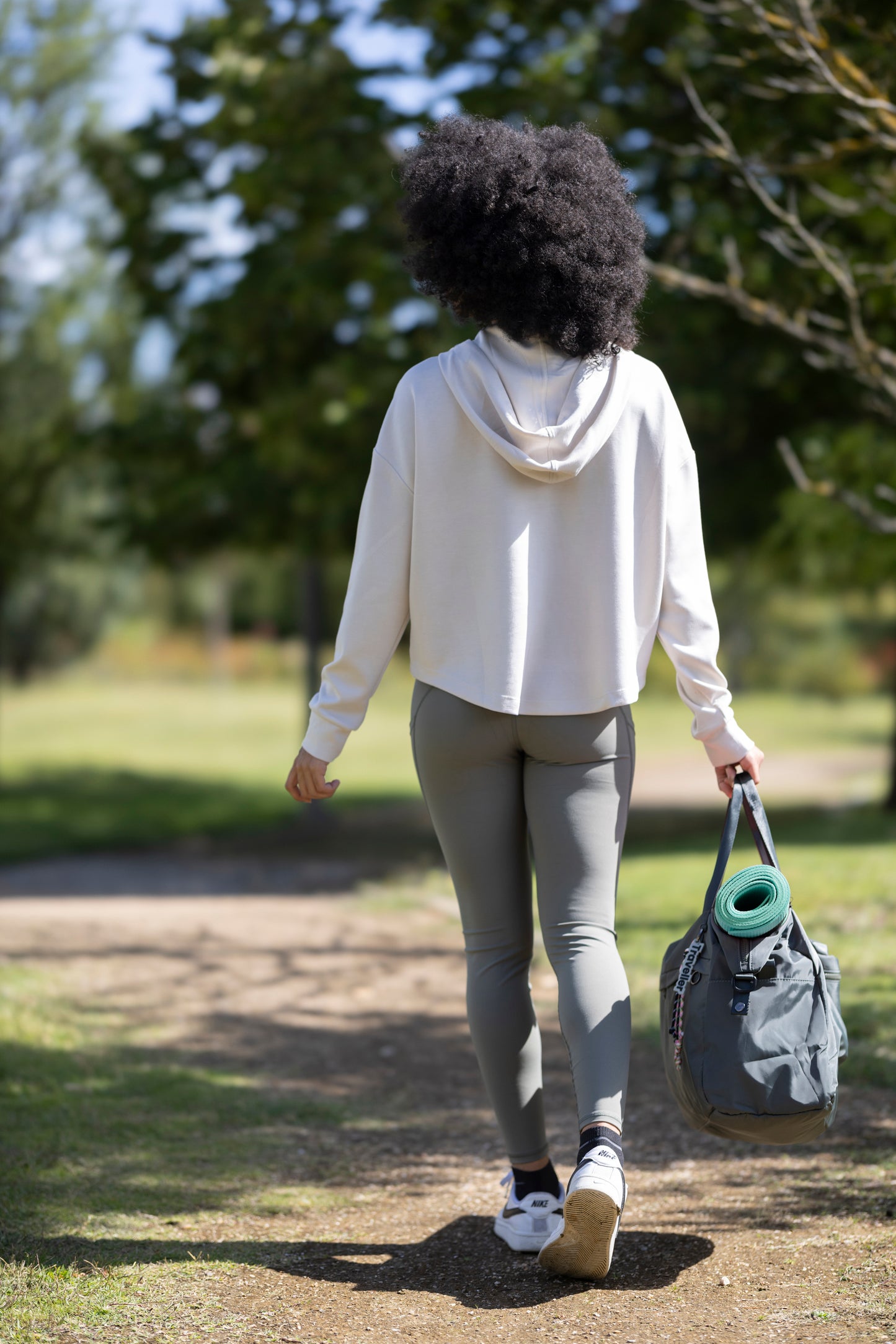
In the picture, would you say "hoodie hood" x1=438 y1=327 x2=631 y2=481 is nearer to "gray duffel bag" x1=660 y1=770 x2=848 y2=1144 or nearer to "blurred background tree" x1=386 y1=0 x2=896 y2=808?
"gray duffel bag" x1=660 y1=770 x2=848 y2=1144

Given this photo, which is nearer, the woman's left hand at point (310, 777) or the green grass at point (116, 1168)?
the green grass at point (116, 1168)

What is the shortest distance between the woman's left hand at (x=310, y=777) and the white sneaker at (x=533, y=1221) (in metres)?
0.94

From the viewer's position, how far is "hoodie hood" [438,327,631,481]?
2.54 m

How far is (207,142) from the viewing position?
1112 centimetres

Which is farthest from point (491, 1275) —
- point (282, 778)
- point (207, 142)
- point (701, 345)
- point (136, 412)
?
point (282, 778)

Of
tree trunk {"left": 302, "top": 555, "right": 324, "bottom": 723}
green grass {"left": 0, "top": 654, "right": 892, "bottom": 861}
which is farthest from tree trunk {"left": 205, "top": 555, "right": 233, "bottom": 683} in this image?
tree trunk {"left": 302, "top": 555, "right": 324, "bottom": 723}

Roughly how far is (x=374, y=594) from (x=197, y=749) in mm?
18960

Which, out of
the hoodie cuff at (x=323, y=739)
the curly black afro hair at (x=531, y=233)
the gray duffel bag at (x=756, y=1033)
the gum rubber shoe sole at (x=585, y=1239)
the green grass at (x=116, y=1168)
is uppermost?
the curly black afro hair at (x=531, y=233)

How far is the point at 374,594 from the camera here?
270 centimetres

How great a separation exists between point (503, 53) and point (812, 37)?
5.67m

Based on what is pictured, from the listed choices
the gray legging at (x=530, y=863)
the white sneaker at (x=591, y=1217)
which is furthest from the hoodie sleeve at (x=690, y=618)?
the white sneaker at (x=591, y=1217)

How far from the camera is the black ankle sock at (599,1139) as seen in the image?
248 centimetres

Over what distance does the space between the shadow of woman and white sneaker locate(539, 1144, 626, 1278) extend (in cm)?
9

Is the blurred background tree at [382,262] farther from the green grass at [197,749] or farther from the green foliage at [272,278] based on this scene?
the green grass at [197,749]
